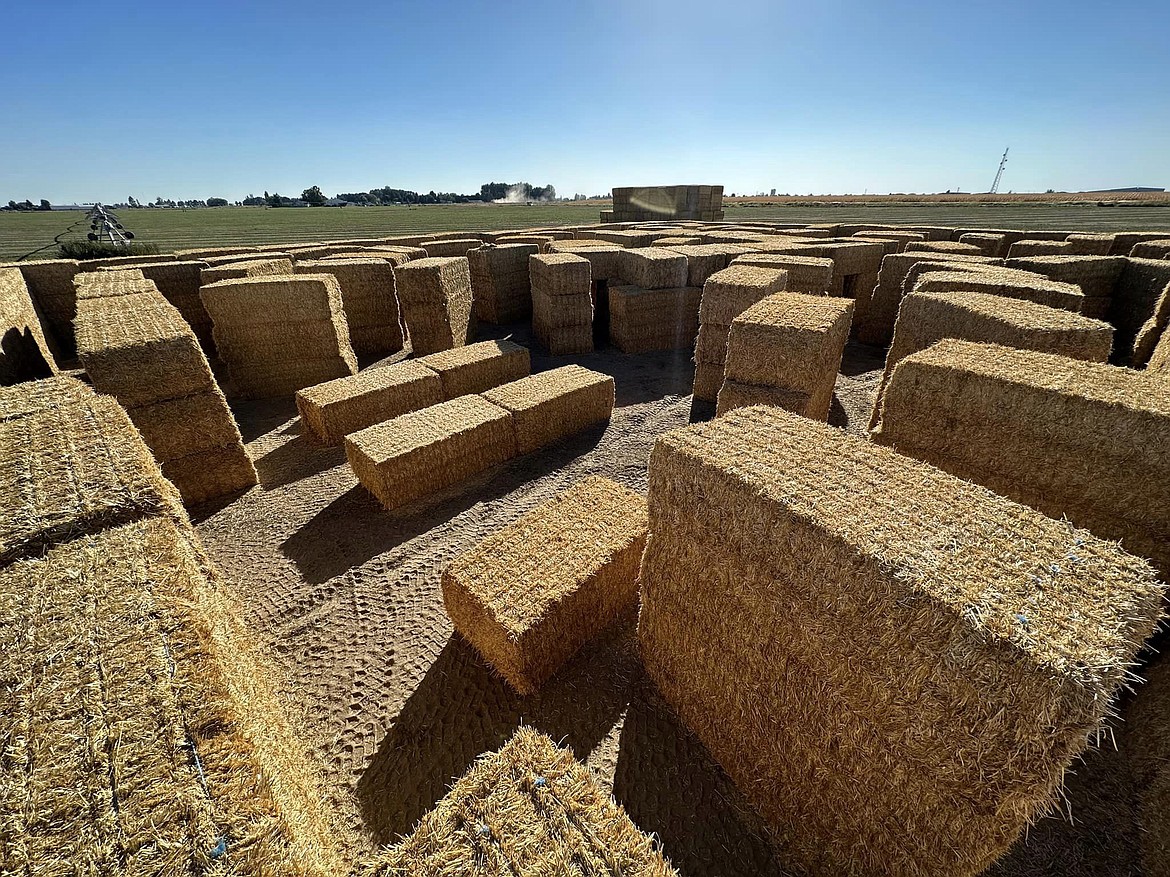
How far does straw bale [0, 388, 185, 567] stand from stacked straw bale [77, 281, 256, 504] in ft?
8.23

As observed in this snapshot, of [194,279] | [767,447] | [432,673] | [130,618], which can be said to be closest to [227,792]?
[130,618]

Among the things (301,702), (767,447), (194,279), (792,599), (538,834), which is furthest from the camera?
(194,279)

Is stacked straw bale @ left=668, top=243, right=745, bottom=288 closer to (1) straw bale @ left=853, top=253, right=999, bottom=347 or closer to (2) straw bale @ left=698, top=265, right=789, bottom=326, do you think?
(2) straw bale @ left=698, top=265, right=789, bottom=326

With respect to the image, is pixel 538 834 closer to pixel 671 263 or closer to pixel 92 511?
pixel 92 511

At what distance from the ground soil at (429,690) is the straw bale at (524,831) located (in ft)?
5.81

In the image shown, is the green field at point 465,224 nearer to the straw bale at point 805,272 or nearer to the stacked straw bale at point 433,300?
the stacked straw bale at point 433,300

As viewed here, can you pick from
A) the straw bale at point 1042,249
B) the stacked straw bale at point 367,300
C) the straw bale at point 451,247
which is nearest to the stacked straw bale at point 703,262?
the straw bale at point 1042,249

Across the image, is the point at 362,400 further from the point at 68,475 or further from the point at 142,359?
the point at 68,475

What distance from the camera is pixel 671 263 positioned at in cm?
1426

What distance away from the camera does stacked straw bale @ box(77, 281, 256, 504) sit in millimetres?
6891

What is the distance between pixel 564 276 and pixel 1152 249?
18.0 m

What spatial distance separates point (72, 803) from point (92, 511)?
7.60ft

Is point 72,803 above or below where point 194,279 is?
below

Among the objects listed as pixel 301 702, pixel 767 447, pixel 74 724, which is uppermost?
pixel 767 447
